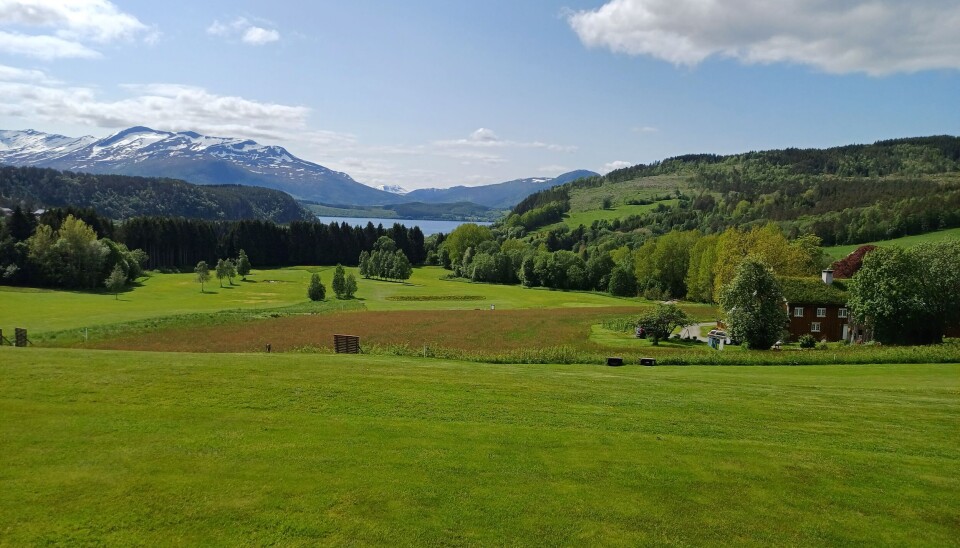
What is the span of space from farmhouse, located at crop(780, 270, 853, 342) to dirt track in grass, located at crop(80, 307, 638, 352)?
20.8m

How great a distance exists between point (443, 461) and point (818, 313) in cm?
5810

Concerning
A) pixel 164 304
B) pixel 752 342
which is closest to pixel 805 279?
pixel 752 342

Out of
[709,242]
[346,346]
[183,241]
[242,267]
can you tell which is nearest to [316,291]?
[242,267]

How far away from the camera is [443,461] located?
14711 millimetres

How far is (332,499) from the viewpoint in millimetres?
12422

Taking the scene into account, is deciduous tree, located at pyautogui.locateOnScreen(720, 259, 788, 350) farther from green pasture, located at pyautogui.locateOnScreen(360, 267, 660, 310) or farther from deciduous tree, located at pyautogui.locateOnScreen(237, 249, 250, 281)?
deciduous tree, located at pyautogui.locateOnScreen(237, 249, 250, 281)

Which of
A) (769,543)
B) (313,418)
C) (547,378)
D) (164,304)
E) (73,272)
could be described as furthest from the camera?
(73,272)

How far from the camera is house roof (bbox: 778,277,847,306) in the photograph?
59.5 meters

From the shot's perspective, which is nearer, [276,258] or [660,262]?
[660,262]

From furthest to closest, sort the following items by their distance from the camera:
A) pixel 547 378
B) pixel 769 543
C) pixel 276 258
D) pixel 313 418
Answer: pixel 276 258 < pixel 547 378 < pixel 313 418 < pixel 769 543

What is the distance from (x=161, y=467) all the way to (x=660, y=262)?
104m

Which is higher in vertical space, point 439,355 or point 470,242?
point 470,242

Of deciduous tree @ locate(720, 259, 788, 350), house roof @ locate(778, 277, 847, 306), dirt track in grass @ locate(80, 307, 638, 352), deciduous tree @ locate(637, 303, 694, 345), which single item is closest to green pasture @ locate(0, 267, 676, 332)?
dirt track in grass @ locate(80, 307, 638, 352)

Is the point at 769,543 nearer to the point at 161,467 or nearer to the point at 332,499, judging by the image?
the point at 332,499
